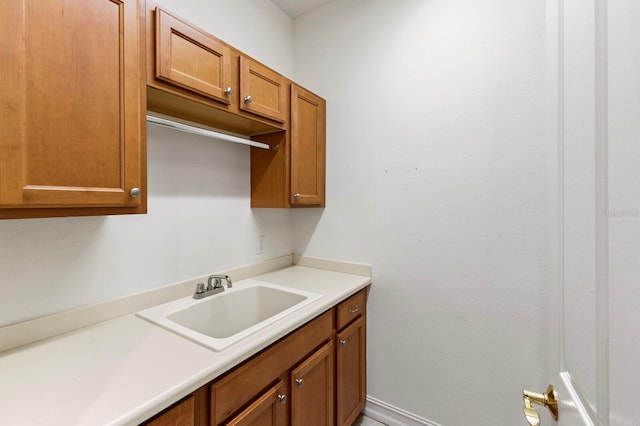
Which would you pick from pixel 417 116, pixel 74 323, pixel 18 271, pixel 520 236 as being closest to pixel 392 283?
pixel 520 236

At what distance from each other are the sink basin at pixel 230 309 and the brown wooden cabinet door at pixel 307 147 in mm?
562

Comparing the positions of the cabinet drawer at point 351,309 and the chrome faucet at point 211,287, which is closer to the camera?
the chrome faucet at point 211,287

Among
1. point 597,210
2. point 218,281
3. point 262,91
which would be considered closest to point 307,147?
point 262,91

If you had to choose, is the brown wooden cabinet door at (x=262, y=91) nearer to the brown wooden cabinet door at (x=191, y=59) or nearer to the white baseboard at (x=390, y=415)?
the brown wooden cabinet door at (x=191, y=59)

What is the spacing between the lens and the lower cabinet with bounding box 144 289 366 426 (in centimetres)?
83

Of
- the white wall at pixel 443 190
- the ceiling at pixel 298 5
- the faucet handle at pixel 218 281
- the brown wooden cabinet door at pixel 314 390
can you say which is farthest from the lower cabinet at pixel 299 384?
the ceiling at pixel 298 5

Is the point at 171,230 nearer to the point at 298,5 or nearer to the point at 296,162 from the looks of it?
the point at 296,162

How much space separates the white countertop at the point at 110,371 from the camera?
25.2 inches

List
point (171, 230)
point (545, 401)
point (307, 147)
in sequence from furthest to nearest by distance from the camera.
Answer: point (307, 147) < point (171, 230) < point (545, 401)

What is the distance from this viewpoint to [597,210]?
43cm

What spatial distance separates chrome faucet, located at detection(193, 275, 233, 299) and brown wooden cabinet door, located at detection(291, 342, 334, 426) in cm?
59

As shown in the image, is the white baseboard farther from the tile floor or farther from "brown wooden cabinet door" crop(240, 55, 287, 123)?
"brown wooden cabinet door" crop(240, 55, 287, 123)

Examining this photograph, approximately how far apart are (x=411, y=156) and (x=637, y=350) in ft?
4.75

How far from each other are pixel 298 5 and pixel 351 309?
7.10 feet
